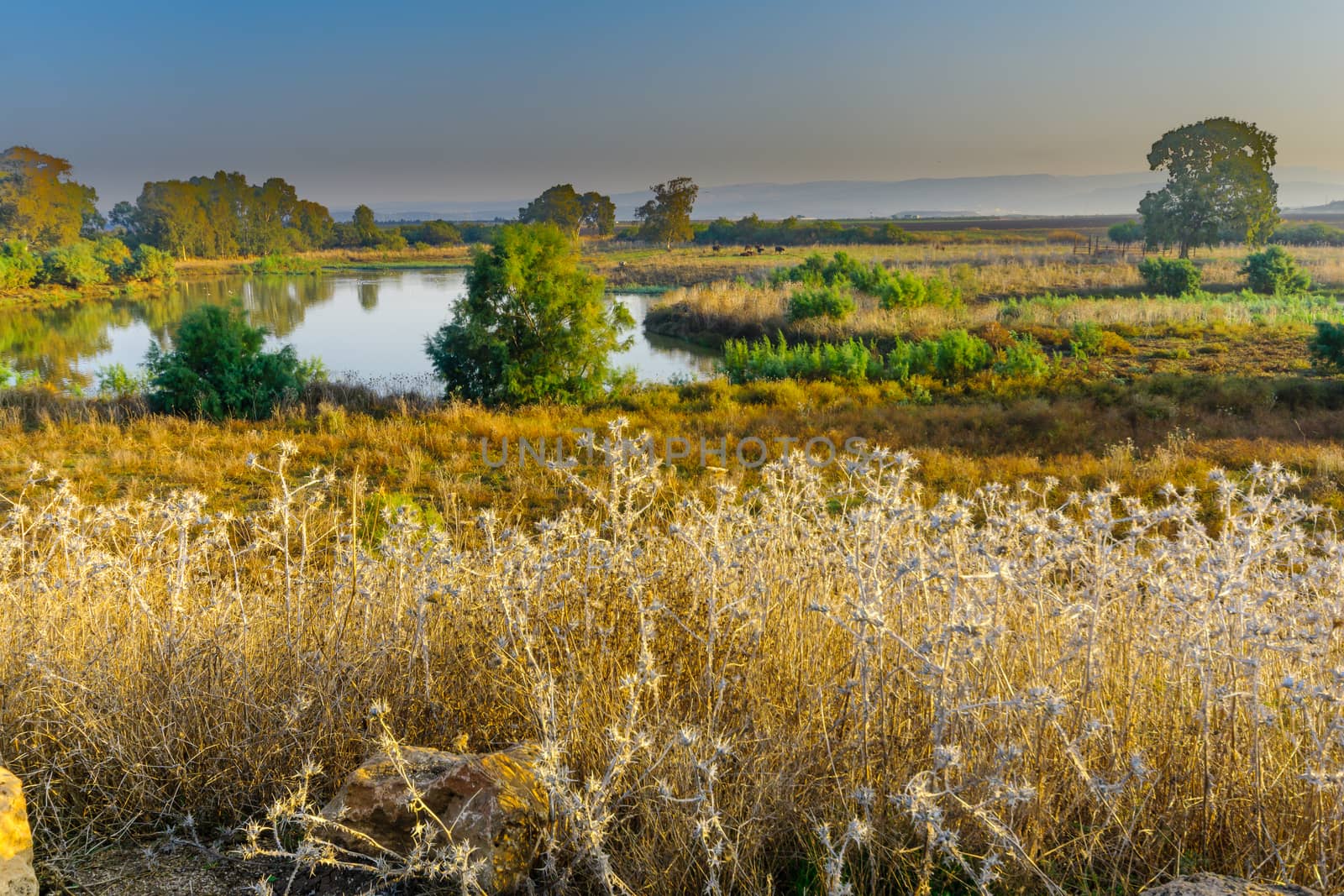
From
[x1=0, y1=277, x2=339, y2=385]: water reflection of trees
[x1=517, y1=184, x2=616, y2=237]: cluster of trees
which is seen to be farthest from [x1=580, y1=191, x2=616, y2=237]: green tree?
[x1=0, y1=277, x2=339, y2=385]: water reflection of trees

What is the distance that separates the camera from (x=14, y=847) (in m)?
2.07

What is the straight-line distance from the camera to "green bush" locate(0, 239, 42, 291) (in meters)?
43.0

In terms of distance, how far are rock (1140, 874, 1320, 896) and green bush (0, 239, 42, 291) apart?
5290cm

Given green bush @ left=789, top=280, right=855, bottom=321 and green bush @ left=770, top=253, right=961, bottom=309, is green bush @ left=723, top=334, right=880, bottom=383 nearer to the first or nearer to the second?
green bush @ left=789, top=280, right=855, bottom=321

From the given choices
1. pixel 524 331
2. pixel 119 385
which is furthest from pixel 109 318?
pixel 524 331

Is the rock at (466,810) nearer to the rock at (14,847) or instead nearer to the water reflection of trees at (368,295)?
the rock at (14,847)

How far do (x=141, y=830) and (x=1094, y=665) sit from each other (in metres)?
2.89

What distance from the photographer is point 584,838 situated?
2.12 meters

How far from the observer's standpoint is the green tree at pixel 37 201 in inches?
2448

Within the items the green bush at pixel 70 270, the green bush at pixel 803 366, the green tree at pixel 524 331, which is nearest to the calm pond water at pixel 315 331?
the green bush at pixel 803 366

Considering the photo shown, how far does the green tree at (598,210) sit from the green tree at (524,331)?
8223 centimetres

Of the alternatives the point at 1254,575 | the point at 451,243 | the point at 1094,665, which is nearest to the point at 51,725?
the point at 1094,665

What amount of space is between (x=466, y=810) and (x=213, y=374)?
13120mm

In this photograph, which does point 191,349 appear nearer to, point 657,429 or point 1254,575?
point 657,429
